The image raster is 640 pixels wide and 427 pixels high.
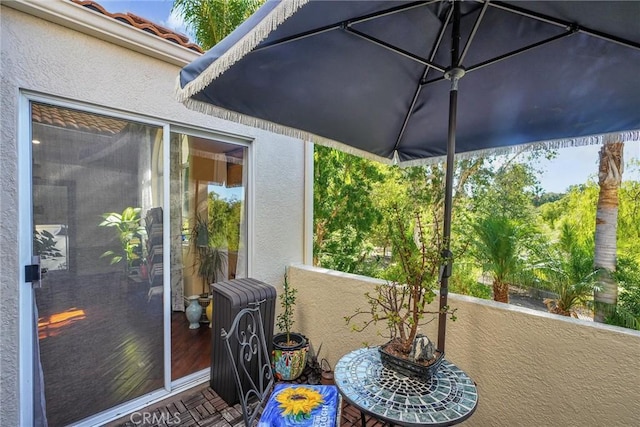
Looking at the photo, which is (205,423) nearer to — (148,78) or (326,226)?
(148,78)

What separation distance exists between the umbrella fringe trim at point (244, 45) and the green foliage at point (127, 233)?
1.43m

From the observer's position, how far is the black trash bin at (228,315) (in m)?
2.40

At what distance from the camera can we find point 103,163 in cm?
222

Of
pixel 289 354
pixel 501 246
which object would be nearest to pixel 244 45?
pixel 289 354

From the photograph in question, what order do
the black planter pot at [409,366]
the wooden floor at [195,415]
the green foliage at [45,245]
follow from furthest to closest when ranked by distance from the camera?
the wooden floor at [195,415] → the green foliage at [45,245] → the black planter pot at [409,366]

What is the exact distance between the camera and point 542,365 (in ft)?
5.90

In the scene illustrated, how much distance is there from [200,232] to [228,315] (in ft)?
3.40

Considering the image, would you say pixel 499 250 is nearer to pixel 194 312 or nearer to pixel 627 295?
pixel 627 295

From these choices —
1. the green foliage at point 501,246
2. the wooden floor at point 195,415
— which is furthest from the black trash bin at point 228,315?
the green foliage at point 501,246

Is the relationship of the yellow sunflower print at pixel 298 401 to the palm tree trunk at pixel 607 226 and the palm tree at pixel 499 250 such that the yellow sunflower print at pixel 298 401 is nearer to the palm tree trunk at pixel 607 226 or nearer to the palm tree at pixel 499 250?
the palm tree at pixel 499 250

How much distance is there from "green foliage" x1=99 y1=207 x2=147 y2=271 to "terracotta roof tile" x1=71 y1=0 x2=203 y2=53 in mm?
1469

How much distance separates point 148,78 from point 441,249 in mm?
2645

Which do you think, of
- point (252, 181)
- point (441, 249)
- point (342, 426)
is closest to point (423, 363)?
point (441, 249)

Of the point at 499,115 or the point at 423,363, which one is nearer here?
the point at 423,363
